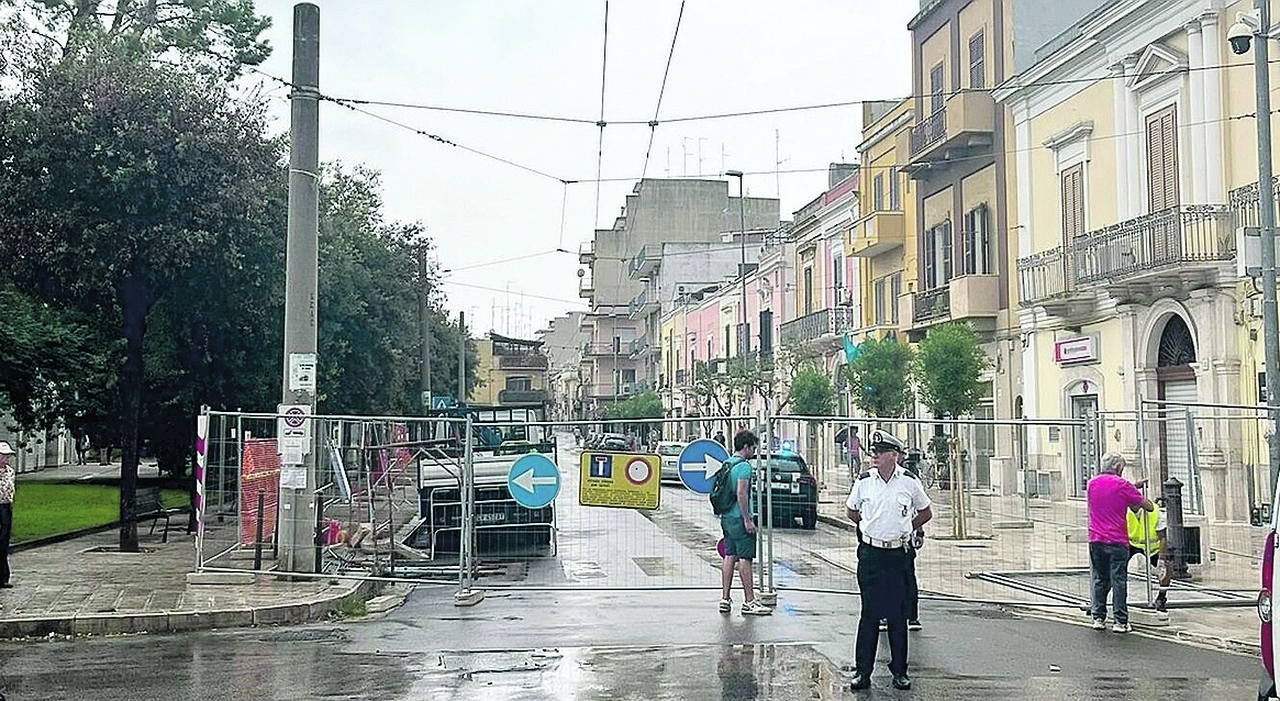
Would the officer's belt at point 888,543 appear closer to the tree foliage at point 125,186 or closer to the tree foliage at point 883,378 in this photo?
the tree foliage at point 125,186

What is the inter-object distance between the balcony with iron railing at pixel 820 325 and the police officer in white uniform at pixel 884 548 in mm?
34376

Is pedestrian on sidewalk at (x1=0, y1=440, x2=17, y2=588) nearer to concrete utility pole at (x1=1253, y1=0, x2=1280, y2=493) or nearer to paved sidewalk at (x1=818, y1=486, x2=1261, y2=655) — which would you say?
paved sidewalk at (x1=818, y1=486, x2=1261, y2=655)

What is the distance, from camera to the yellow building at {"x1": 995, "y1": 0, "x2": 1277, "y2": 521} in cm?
2197

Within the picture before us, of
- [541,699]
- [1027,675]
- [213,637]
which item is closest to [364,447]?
[213,637]

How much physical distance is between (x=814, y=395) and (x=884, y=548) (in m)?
30.9

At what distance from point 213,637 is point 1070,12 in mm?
26989

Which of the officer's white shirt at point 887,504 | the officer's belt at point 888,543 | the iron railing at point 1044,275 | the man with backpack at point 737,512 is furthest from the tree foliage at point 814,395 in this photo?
the officer's belt at point 888,543

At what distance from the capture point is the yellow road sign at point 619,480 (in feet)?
47.4

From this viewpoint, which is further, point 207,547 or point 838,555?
point 838,555

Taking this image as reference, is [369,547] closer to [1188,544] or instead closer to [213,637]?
[213,637]

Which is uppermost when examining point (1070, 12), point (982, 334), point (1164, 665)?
point (1070, 12)

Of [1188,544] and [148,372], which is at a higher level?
[148,372]

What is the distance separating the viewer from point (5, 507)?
14.4 metres

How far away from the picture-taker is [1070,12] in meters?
32.0
